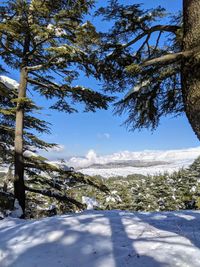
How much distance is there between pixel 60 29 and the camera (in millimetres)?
8352

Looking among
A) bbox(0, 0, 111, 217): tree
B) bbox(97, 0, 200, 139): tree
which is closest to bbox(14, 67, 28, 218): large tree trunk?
bbox(0, 0, 111, 217): tree

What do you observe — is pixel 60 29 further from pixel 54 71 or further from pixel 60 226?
pixel 60 226

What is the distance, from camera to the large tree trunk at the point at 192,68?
393 cm

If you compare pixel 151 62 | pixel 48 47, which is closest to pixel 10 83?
pixel 48 47

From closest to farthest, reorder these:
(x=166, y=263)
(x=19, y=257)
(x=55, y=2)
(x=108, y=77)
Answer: (x=166, y=263), (x=19, y=257), (x=108, y=77), (x=55, y=2)

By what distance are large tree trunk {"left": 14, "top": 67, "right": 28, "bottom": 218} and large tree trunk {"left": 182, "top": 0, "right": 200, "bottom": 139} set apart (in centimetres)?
584

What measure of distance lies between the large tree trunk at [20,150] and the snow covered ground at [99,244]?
13.2ft

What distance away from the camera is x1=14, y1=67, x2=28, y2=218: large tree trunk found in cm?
872

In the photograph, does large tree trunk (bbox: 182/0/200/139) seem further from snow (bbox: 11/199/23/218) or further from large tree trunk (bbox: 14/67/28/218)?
large tree trunk (bbox: 14/67/28/218)

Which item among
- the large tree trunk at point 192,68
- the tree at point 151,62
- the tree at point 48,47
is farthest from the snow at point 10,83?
the large tree trunk at point 192,68

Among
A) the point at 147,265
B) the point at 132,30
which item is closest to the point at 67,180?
the point at 132,30

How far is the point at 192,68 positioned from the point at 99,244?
9.05 ft

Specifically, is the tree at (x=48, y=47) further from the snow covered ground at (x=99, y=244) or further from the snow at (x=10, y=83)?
the snow covered ground at (x=99, y=244)

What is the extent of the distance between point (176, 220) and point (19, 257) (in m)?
3.00
